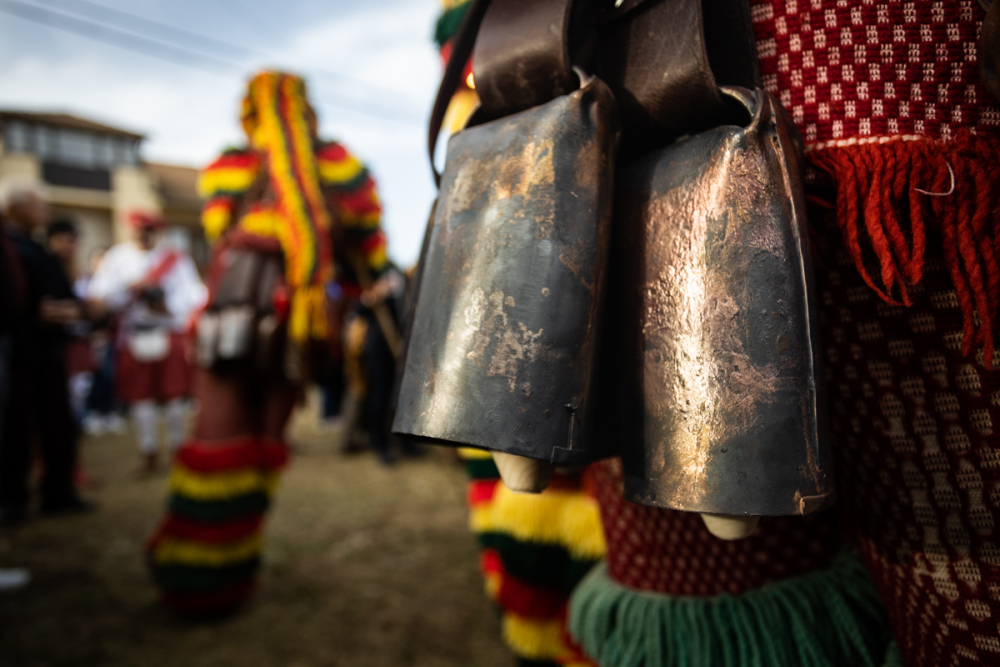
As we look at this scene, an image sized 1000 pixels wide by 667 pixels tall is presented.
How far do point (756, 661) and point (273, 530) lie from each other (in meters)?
2.94

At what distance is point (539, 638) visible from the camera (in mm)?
1309

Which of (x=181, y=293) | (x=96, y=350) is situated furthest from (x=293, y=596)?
(x=96, y=350)

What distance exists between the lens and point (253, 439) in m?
1.95

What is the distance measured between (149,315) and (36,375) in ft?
3.58

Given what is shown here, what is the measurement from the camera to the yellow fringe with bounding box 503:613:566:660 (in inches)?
51.4

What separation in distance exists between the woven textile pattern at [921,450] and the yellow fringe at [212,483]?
184cm

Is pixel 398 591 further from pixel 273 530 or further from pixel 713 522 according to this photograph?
pixel 713 522

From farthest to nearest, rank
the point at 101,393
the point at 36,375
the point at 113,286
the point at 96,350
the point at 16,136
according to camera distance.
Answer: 1. the point at 16,136
2. the point at 96,350
3. the point at 101,393
4. the point at 113,286
5. the point at 36,375

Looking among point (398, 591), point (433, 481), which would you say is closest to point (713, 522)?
point (398, 591)

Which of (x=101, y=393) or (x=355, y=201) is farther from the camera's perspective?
(x=101, y=393)

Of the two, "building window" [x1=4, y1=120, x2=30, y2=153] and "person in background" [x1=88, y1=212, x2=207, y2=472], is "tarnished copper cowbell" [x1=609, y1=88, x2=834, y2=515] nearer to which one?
"person in background" [x1=88, y1=212, x2=207, y2=472]

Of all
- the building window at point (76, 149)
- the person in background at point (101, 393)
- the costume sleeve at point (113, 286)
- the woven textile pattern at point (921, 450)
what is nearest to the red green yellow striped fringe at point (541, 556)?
the woven textile pattern at point (921, 450)

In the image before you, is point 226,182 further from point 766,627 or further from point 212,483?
point 766,627

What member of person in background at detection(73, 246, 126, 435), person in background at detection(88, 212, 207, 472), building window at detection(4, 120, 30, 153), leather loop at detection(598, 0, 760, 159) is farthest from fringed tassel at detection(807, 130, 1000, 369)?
building window at detection(4, 120, 30, 153)
